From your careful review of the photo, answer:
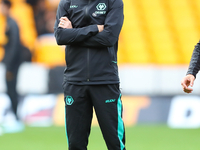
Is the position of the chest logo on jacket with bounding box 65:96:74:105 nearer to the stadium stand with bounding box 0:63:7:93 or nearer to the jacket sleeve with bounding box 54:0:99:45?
the jacket sleeve with bounding box 54:0:99:45

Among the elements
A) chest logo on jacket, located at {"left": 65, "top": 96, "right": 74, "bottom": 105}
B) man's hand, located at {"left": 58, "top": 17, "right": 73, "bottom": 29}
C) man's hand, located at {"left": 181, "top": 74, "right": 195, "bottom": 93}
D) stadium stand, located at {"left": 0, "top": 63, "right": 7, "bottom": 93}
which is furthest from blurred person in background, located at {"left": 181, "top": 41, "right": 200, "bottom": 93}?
stadium stand, located at {"left": 0, "top": 63, "right": 7, "bottom": 93}

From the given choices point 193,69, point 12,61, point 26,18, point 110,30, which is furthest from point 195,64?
point 26,18

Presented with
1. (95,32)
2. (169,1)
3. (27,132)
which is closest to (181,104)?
(27,132)

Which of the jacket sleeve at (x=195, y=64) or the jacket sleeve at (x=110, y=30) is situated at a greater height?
the jacket sleeve at (x=110, y=30)

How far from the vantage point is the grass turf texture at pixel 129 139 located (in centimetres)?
532

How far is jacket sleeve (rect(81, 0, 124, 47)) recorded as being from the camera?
3.40 metres

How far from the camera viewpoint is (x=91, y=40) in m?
3.42

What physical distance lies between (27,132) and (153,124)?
219 centimetres

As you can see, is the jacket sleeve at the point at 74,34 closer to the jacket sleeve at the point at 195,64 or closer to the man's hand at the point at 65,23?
the man's hand at the point at 65,23

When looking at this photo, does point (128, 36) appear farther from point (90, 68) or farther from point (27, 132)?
point (90, 68)

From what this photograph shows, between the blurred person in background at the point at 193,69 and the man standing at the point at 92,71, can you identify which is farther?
the man standing at the point at 92,71

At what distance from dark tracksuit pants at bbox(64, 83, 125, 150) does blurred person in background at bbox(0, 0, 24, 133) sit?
3.58 m

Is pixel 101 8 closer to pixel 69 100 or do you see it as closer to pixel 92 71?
pixel 92 71

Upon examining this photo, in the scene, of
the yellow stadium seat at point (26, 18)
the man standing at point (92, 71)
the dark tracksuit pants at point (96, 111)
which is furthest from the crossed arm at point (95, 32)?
the yellow stadium seat at point (26, 18)
